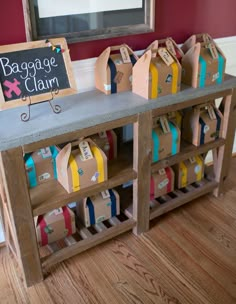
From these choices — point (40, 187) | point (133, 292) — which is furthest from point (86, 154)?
point (133, 292)

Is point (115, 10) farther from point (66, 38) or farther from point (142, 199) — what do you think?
point (142, 199)

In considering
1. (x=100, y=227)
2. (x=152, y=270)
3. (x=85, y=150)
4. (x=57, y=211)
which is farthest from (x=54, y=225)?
(x=152, y=270)

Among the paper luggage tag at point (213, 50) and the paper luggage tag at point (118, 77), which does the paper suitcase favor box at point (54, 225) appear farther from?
the paper luggage tag at point (213, 50)

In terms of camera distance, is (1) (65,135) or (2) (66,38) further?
(2) (66,38)

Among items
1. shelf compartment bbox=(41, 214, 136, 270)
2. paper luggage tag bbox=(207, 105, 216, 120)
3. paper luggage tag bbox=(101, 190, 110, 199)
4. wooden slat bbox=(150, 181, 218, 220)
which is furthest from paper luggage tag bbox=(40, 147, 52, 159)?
paper luggage tag bbox=(207, 105, 216, 120)

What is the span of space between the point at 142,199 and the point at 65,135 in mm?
658

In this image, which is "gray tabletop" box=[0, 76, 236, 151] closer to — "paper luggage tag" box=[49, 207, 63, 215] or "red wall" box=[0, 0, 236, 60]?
"red wall" box=[0, 0, 236, 60]

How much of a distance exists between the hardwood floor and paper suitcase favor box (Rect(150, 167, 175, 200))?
0.19 metres

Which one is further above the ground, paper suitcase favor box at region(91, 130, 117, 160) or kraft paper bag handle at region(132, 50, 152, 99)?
kraft paper bag handle at region(132, 50, 152, 99)

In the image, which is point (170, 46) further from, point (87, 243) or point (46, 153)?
point (87, 243)

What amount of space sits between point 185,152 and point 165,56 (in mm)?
573

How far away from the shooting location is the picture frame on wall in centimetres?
166

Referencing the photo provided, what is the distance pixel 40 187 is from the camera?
1750 mm

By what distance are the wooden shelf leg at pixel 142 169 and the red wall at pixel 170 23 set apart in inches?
18.7
